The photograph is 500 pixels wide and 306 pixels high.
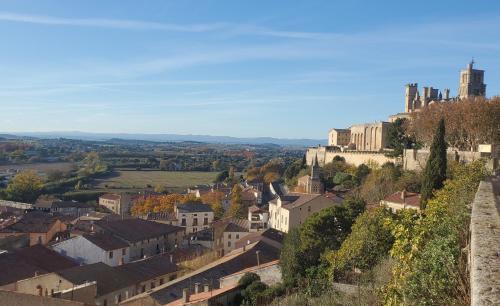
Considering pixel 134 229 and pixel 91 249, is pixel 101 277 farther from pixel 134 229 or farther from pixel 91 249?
pixel 134 229

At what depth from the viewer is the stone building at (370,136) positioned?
61.9m

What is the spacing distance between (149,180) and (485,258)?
103 m

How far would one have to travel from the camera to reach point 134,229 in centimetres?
4338

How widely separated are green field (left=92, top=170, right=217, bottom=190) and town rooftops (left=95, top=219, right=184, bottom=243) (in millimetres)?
46008

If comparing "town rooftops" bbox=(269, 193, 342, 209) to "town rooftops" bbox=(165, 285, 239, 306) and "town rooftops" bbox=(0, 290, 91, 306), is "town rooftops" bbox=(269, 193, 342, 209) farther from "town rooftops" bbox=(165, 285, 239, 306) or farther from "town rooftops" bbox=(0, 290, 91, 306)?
"town rooftops" bbox=(0, 290, 91, 306)

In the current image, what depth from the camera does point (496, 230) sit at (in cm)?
757

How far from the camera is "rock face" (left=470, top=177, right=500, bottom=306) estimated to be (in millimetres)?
4750

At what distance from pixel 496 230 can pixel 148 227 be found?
131ft

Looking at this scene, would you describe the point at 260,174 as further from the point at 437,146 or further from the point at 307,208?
the point at 437,146

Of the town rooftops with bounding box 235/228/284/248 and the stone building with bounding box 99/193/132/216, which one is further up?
the town rooftops with bounding box 235/228/284/248

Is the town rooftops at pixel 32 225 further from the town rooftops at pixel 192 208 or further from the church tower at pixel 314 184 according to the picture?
the church tower at pixel 314 184

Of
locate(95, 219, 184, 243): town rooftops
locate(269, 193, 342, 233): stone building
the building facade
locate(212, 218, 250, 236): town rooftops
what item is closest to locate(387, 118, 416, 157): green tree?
locate(269, 193, 342, 233): stone building

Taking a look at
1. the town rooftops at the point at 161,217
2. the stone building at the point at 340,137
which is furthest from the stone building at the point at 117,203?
the stone building at the point at 340,137

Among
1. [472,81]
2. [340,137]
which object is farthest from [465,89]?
[340,137]
